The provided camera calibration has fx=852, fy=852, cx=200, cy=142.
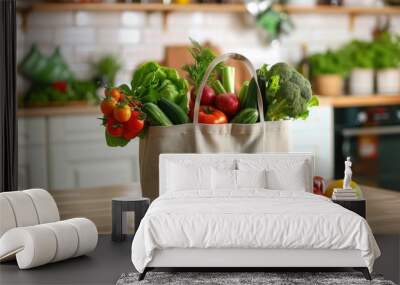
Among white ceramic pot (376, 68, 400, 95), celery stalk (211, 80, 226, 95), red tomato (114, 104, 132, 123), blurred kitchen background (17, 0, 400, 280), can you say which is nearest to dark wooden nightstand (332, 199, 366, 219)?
celery stalk (211, 80, 226, 95)

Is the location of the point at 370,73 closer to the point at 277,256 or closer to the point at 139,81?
the point at 139,81

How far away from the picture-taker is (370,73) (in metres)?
7.97

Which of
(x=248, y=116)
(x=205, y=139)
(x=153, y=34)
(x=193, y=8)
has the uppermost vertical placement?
(x=193, y=8)

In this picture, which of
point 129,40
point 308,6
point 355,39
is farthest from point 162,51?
point 355,39

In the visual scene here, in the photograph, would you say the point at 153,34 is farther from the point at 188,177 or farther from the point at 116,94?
the point at 188,177

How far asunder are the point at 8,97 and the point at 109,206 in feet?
3.09

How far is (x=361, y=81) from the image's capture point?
796cm

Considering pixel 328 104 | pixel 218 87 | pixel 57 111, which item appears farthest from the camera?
pixel 328 104

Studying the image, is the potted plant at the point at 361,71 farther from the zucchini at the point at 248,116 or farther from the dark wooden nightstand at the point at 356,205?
the dark wooden nightstand at the point at 356,205

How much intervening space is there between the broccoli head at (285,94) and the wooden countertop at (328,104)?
2683 mm

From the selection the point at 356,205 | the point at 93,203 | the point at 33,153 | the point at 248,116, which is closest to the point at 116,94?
the point at 248,116

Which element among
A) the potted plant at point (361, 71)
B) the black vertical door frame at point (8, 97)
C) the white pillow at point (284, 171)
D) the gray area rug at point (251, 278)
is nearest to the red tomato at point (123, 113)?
the white pillow at point (284, 171)

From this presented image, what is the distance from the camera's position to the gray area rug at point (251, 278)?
361 cm

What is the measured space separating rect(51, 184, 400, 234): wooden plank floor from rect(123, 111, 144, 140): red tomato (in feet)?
1.64
